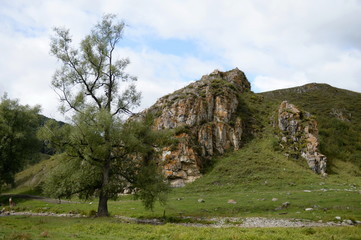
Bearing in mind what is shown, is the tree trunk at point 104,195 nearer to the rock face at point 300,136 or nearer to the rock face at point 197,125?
the rock face at point 197,125

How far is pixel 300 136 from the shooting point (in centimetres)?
6669

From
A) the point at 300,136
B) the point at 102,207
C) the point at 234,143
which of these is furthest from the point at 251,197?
the point at 300,136

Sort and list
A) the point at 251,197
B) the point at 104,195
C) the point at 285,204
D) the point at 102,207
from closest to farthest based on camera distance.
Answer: the point at 104,195 → the point at 102,207 → the point at 285,204 → the point at 251,197

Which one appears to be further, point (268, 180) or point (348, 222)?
point (268, 180)

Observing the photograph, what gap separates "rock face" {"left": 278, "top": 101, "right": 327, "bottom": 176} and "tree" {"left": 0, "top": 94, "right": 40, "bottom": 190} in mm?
54539

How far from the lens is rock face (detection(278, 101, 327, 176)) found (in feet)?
196

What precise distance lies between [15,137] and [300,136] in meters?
60.9

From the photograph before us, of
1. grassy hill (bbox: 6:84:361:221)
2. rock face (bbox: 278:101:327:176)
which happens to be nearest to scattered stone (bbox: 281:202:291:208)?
grassy hill (bbox: 6:84:361:221)

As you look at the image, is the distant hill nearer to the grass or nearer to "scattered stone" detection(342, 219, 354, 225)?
"scattered stone" detection(342, 219, 354, 225)

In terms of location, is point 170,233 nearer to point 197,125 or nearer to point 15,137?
point 15,137

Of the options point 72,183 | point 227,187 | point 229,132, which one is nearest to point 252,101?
point 229,132

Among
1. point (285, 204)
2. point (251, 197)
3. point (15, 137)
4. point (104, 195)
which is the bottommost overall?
point (251, 197)

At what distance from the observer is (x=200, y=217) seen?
96.1 ft

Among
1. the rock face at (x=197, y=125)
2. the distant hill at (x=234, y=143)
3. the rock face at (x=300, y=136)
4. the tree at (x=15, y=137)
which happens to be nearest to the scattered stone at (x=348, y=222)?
the distant hill at (x=234, y=143)
